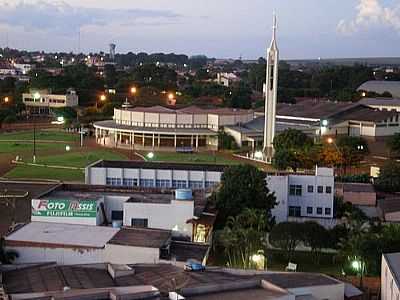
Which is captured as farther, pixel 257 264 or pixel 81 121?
pixel 81 121

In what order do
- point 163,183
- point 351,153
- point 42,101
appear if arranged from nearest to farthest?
point 163,183 → point 351,153 → point 42,101

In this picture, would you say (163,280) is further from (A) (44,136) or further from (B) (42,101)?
(B) (42,101)

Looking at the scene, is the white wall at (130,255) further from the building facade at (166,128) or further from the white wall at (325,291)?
the building facade at (166,128)

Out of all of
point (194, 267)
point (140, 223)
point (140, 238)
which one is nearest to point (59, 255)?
point (140, 238)

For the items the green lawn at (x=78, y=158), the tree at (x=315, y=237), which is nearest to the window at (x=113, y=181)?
the tree at (x=315, y=237)

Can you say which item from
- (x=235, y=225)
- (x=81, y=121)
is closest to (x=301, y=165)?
(x=235, y=225)

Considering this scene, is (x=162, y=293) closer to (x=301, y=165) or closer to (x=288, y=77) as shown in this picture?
(x=301, y=165)

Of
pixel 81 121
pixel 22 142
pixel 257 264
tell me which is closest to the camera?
pixel 257 264
